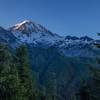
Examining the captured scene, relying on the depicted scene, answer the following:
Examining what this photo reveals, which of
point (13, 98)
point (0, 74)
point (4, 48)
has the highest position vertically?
point (4, 48)

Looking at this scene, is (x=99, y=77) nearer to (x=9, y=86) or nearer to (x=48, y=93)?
(x=9, y=86)

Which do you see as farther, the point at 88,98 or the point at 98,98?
the point at 88,98

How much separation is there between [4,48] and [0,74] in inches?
191

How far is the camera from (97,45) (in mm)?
30578

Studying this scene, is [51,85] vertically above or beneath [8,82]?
above

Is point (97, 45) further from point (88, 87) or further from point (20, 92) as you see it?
point (88, 87)

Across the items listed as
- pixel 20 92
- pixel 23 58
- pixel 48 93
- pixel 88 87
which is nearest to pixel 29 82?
pixel 23 58

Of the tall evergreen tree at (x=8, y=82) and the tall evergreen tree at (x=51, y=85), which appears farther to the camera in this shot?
the tall evergreen tree at (x=51, y=85)

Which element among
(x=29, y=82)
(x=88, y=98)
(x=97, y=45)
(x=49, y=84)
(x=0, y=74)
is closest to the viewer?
(x=97, y=45)

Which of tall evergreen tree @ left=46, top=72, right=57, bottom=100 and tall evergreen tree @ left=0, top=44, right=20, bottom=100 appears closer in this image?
tall evergreen tree @ left=0, top=44, right=20, bottom=100

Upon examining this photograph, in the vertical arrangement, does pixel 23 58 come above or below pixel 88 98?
above

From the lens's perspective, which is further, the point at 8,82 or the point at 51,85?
the point at 51,85

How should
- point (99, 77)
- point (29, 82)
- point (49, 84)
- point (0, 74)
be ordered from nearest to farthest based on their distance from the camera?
point (99, 77) < point (0, 74) < point (29, 82) < point (49, 84)

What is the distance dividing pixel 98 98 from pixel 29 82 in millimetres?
24637
